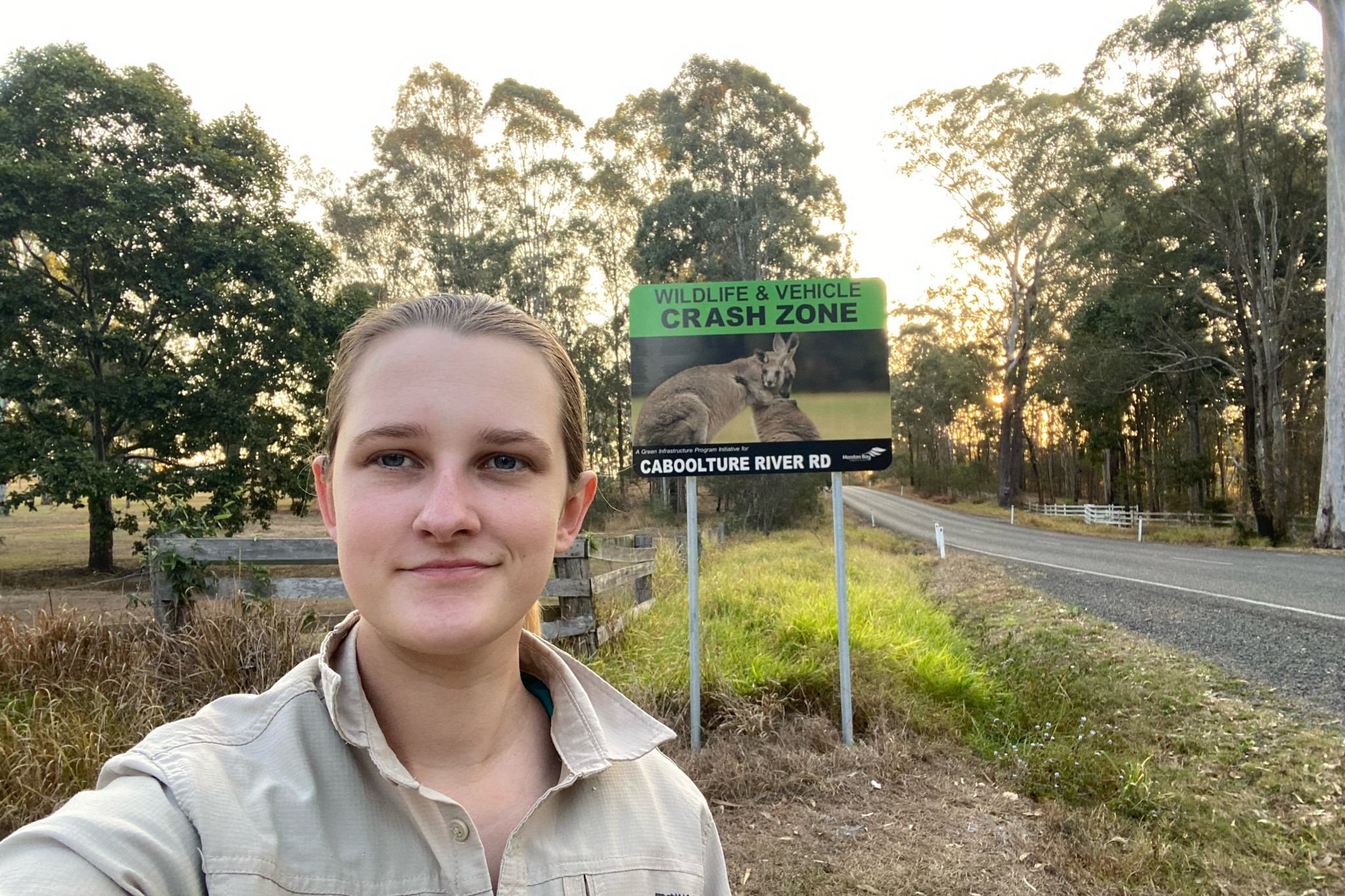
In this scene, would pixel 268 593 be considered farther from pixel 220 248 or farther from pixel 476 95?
pixel 476 95

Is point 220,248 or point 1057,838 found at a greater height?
point 220,248

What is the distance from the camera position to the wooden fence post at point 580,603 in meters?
6.93

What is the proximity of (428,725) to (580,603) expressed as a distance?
19.1 feet

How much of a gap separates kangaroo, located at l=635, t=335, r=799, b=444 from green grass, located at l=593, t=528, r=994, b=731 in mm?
1723

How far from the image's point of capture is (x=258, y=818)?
3.24 ft

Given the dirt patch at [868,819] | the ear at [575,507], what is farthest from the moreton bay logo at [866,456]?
the ear at [575,507]

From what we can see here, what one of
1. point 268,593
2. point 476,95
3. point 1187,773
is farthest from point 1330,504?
point 476,95

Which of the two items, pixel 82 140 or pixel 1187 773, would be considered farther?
pixel 82 140

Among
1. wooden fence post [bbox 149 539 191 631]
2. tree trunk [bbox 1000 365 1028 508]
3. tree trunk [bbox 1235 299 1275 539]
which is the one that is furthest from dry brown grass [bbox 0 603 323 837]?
tree trunk [bbox 1000 365 1028 508]

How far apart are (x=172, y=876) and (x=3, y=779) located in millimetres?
4197

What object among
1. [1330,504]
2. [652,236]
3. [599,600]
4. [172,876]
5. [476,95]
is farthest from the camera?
[476,95]

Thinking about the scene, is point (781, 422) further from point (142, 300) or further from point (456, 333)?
point (142, 300)

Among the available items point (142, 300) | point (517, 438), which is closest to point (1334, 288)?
point (517, 438)

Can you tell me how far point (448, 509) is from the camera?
1132 mm
